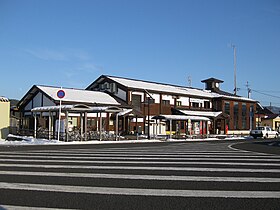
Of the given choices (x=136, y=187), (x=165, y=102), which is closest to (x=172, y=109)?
(x=165, y=102)

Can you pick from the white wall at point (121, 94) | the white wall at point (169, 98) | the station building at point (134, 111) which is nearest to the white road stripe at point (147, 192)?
the station building at point (134, 111)

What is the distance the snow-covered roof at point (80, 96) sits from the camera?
38.2 meters

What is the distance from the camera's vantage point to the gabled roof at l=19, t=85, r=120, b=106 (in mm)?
38016

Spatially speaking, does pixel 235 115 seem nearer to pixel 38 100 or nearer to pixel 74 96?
pixel 74 96

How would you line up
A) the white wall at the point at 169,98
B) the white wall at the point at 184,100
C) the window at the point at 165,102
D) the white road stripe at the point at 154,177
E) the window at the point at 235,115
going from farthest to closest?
the window at the point at 235,115 < the white wall at the point at 184,100 < the white wall at the point at 169,98 < the window at the point at 165,102 < the white road stripe at the point at 154,177

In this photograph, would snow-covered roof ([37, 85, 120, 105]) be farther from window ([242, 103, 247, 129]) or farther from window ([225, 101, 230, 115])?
window ([242, 103, 247, 129])

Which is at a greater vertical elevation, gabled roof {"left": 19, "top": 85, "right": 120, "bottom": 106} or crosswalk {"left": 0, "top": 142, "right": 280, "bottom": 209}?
gabled roof {"left": 19, "top": 85, "right": 120, "bottom": 106}

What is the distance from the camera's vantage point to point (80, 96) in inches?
1590

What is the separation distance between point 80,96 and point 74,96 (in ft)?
3.16

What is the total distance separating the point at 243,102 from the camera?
6275cm

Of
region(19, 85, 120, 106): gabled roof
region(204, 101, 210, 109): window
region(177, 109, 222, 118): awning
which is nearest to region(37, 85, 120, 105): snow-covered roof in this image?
region(19, 85, 120, 106): gabled roof

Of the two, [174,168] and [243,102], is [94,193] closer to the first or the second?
[174,168]

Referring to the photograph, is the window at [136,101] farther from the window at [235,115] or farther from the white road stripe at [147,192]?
the white road stripe at [147,192]

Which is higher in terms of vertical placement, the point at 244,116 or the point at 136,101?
the point at 136,101
